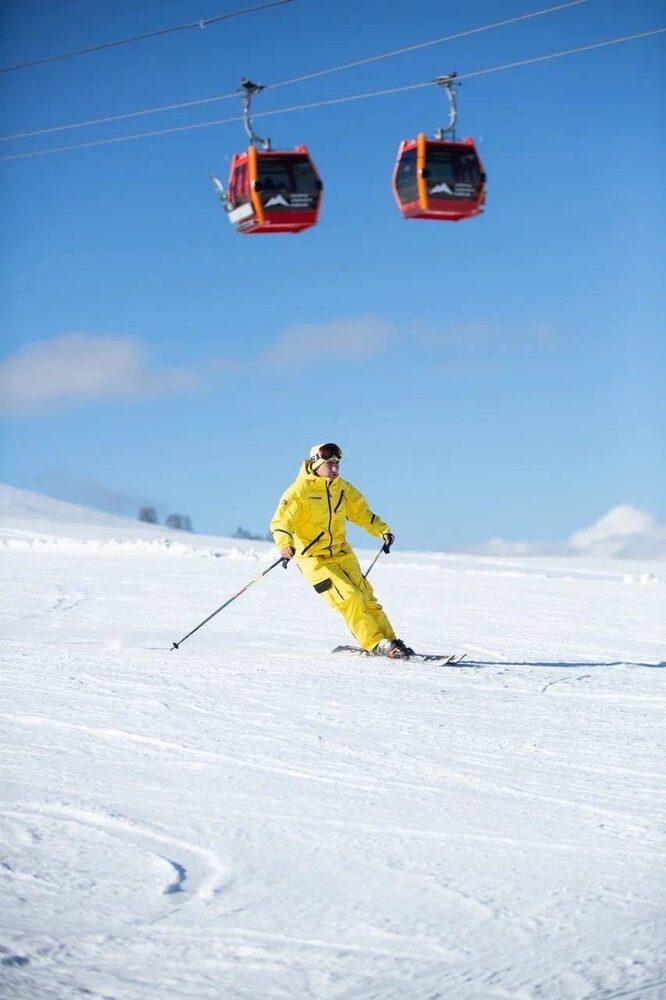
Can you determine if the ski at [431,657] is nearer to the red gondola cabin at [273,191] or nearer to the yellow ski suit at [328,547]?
the yellow ski suit at [328,547]

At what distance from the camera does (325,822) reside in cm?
454

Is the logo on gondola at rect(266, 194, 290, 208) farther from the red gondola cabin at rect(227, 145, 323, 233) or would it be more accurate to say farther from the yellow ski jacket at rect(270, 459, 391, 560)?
the yellow ski jacket at rect(270, 459, 391, 560)

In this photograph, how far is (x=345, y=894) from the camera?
3729mm

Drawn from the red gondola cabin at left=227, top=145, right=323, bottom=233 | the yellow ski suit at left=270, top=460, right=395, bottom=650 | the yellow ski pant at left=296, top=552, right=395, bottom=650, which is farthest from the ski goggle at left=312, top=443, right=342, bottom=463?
the red gondola cabin at left=227, top=145, right=323, bottom=233

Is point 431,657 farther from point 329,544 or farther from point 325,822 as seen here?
point 325,822

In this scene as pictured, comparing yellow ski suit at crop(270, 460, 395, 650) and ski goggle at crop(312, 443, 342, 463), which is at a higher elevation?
ski goggle at crop(312, 443, 342, 463)

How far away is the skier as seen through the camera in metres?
9.56

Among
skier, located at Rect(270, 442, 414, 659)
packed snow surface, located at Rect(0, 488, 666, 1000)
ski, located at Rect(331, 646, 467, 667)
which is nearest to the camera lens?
packed snow surface, located at Rect(0, 488, 666, 1000)

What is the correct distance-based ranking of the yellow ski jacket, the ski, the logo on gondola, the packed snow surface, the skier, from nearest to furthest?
the packed snow surface
the ski
the skier
the yellow ski jacket
the logo on gondola

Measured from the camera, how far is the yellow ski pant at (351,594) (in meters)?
9.56

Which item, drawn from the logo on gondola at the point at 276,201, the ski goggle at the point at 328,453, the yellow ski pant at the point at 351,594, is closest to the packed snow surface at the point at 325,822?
the yellow ski pant at the point at 351,594

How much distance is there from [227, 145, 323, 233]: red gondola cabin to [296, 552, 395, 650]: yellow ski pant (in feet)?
19.3

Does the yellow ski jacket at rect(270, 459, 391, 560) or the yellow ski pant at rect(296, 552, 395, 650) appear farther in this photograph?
the yellow ski jacket at rect(270, 459, 391, 560)

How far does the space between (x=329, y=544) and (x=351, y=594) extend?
494 mm
